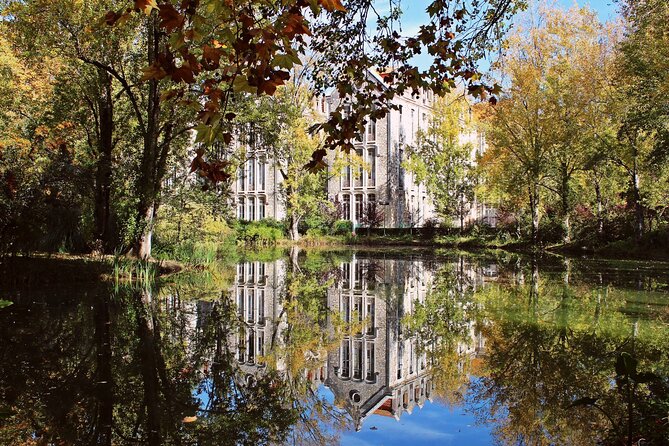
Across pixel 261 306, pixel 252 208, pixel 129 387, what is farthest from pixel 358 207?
pixel 129 387

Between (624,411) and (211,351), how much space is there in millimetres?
4275

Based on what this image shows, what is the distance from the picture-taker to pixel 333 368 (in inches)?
219

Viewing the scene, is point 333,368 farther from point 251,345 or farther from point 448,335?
point 448,335

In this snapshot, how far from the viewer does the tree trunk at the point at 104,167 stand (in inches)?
568

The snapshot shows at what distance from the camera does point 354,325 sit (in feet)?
25.3

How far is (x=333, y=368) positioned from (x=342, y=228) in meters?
33.6

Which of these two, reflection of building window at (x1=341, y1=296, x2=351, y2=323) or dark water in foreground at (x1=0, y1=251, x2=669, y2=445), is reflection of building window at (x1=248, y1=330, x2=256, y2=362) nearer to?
dark water in foreground at (x1=0, y1=251, x2=669, y2=445)

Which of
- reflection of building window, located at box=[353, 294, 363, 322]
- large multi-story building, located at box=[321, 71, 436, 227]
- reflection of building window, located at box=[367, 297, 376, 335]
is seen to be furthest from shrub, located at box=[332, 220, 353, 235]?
reflection of building window, located at box=[367, 297, 376, 335]

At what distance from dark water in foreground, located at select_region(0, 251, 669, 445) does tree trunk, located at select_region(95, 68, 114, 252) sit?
168 inches

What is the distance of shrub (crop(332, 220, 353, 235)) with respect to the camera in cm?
3849

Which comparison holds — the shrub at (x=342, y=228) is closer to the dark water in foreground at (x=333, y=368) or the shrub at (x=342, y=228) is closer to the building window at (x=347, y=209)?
the building window at (x=347, y=209)

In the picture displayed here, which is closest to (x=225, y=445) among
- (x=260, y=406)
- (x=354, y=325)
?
Result: (x=260, y=406)

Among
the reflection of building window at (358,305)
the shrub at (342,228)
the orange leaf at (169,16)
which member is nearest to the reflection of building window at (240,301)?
the reflection of building window at (358,305)

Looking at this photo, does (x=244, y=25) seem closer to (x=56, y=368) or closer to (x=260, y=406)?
(x=260, y=406)
